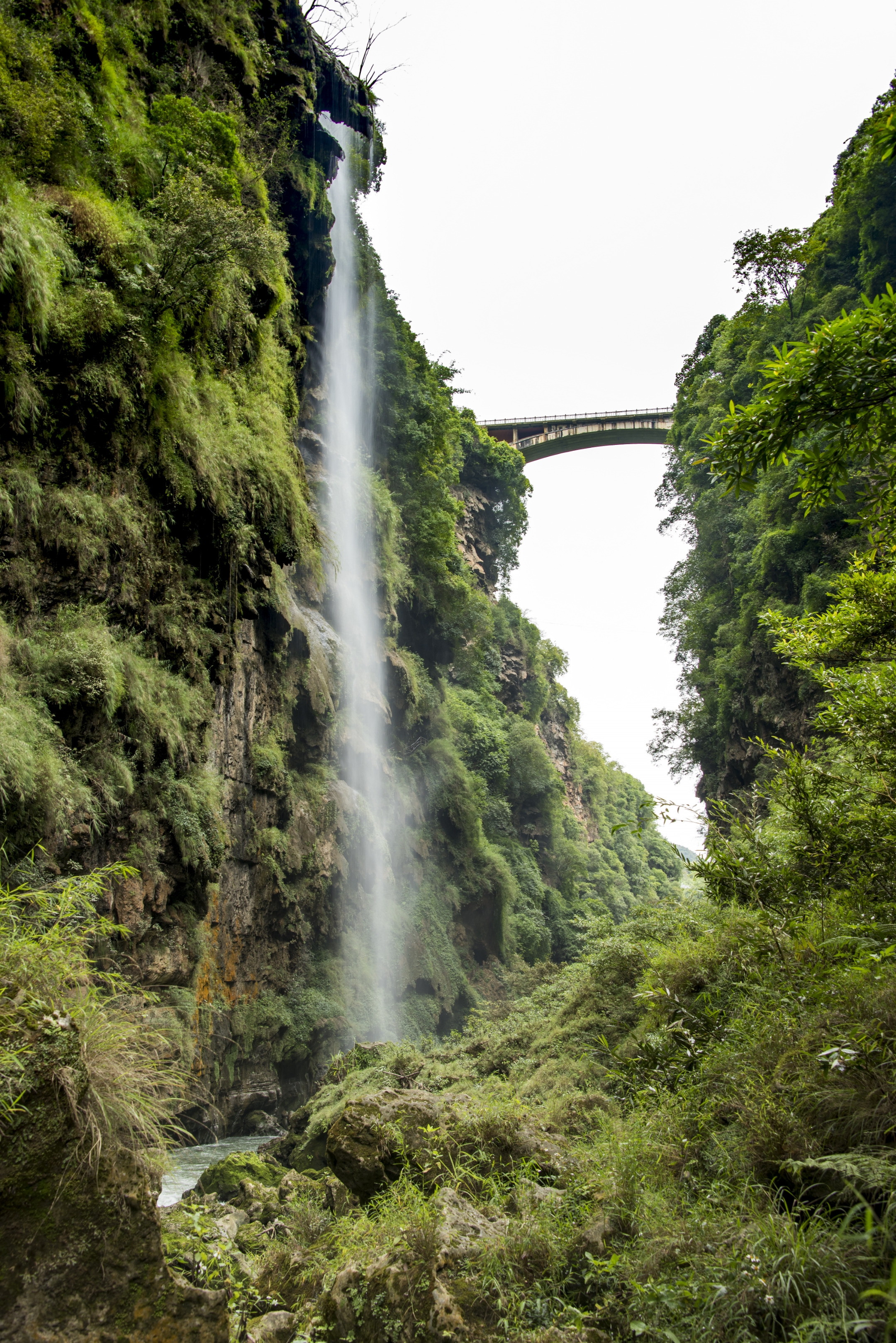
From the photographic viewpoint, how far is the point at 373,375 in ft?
81.9

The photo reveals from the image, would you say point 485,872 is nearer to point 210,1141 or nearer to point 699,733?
point 699,733

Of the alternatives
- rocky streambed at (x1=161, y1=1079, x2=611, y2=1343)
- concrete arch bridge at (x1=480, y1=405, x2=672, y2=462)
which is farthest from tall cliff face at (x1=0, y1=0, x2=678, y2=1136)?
concrete arch bridge at (x1=480, y1=405, x2=672, y2=462)

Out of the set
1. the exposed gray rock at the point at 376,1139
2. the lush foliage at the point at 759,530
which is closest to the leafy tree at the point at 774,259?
the lush foliage at the point at 759,530

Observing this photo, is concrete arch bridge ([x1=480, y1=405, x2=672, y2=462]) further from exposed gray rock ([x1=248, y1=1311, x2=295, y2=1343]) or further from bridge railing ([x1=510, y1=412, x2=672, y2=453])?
exposed gray rock ([x1=248, y1=1311, x2=295, y2=1343])

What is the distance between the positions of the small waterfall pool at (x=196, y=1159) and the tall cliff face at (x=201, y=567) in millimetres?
383

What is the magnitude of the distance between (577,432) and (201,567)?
34.6 metres

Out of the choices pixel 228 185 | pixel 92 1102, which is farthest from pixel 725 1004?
pixel 228 185

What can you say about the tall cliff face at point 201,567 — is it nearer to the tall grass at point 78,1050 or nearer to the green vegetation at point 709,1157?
the tall grass at point 78,1050

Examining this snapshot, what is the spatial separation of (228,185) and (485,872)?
67.3 ft

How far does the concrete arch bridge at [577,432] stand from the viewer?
38.8 meters

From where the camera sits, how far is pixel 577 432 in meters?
40.2

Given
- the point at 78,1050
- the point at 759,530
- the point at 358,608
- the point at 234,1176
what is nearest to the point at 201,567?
the point at 234,1176

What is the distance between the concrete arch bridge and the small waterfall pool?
36.8 m

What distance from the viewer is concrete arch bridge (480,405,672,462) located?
127ft
